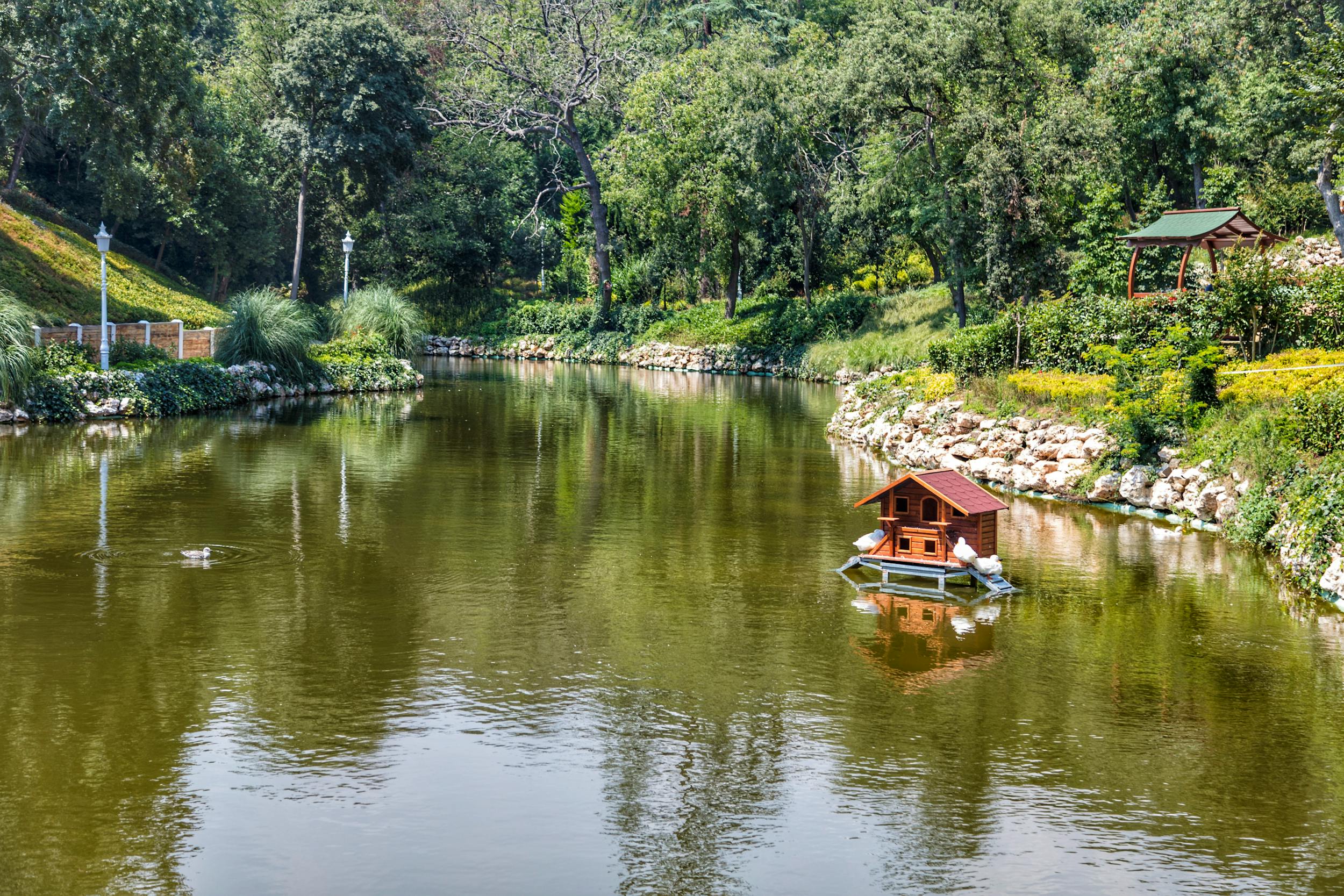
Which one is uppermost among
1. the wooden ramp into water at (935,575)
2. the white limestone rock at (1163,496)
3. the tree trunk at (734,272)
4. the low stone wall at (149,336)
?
the tree trunk at (734,272)

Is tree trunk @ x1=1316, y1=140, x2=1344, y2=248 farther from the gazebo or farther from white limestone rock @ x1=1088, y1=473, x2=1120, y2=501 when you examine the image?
the gazebo

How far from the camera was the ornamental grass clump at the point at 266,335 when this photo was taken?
38094 mm

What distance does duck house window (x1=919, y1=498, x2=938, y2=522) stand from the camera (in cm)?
1623

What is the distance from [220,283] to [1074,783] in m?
Answer: 62.6

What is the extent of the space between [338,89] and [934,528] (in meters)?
52.2

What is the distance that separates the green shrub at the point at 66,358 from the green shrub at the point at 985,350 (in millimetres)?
22020

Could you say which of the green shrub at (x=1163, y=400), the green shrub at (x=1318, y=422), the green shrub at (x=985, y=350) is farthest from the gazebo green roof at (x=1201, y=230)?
the green shrub at (x=1318, y=422)

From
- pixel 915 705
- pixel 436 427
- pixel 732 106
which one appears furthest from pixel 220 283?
pixel 915 705

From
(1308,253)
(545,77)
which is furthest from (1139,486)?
(545,77)

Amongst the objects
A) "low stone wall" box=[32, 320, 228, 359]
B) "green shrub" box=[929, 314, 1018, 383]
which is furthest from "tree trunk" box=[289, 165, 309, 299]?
"green shrub" box=[929, 314, 1018, 383]

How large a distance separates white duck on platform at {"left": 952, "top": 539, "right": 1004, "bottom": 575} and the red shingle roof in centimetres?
47

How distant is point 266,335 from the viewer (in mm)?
38625

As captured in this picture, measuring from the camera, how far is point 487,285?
241 feet

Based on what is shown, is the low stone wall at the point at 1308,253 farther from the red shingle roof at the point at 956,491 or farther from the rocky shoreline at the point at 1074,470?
the red shingle roof at the point at 956,491
